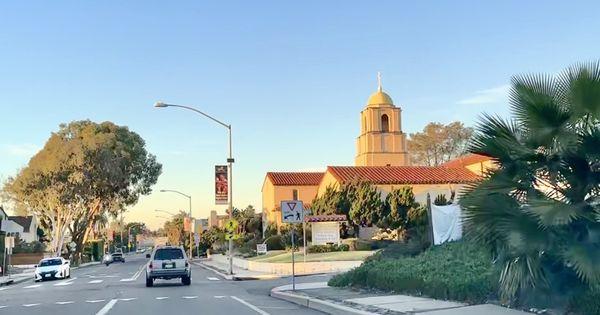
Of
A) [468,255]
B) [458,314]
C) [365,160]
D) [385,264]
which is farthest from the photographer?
[365,160]

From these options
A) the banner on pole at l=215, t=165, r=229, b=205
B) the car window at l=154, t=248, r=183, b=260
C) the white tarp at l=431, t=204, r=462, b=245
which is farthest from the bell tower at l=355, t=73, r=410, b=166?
the white tarp at l=431, t=204, r=462, b=245

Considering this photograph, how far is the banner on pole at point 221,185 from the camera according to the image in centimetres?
3781

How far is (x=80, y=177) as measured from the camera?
6297 centimetres

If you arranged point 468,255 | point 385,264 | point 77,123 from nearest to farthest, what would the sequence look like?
point 468,255
point 385,264
point 77,123

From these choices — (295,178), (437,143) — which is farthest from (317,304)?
(437,143)

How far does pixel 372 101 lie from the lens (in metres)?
84.2

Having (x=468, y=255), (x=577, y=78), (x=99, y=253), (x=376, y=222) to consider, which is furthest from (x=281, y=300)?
(x=99, y=253)

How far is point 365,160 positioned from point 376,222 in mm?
34939

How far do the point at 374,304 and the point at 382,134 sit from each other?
67.9 meters

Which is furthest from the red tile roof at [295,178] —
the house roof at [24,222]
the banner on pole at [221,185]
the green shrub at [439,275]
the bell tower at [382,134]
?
the green shrub at [439,275]

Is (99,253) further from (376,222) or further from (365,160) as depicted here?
(376,222)

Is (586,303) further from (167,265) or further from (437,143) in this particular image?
(437,143)

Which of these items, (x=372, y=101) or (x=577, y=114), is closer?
(x=577, y=114)

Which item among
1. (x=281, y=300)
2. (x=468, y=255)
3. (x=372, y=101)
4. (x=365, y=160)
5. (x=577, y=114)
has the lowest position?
(x=281, y=300)
